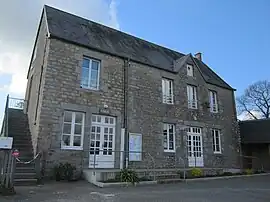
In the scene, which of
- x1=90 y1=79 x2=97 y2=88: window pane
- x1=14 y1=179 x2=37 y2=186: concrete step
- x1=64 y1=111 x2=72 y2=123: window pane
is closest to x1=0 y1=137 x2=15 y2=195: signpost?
x1=14 y1=179 x2=37 y2=186: concrete step

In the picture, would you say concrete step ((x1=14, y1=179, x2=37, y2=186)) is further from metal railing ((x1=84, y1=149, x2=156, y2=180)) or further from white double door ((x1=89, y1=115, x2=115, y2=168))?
white double door ((x1=89, y1=115, x2=115, y2=168))

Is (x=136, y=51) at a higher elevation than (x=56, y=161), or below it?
higher

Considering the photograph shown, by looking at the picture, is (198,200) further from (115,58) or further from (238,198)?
(115,58)

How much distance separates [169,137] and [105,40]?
21.4 feet

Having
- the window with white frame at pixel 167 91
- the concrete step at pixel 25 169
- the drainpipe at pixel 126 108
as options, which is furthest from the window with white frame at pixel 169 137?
the concrete step at pixel 25 169

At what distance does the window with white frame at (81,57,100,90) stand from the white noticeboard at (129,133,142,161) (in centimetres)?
302

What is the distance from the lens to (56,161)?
32.5 feet

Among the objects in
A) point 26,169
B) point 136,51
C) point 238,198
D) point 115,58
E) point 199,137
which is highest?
point 136,51

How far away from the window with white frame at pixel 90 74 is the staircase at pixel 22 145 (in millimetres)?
3513

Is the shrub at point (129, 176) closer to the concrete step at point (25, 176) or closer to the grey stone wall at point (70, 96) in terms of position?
the grey stone wall at point (70, 96)

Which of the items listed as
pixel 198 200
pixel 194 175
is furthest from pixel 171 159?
pixel 198 200

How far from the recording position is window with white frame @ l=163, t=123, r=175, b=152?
13727mm

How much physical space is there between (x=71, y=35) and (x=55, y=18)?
1792 millimetres

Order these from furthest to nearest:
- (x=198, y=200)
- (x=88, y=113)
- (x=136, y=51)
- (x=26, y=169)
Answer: (x=136, y=51), (x=88, y=113), (x=26, y=169), (x=198, y=200)
